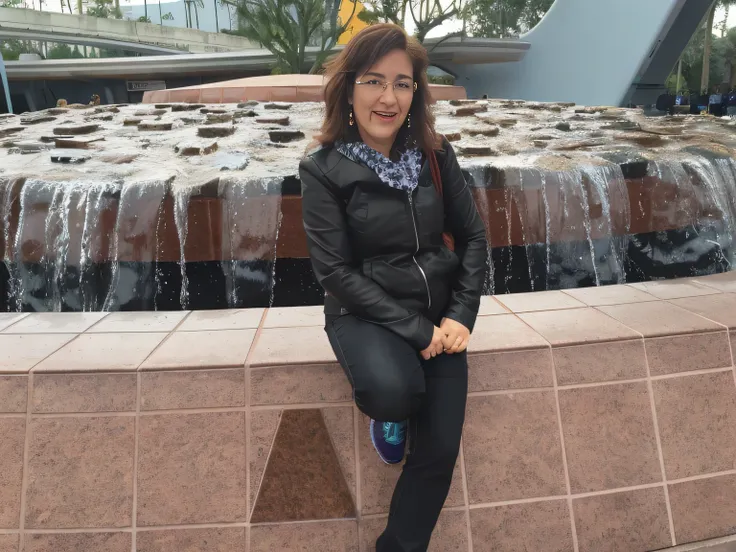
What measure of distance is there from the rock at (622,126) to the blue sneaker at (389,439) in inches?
166

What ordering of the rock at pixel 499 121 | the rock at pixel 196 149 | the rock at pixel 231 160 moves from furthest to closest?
1. the rock at pixel 499 121
2. the rock at pixel 196 149
3. the rock at pixel 231 160

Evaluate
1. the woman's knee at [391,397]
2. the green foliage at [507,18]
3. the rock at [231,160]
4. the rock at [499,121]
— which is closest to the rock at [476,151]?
the rock at [231,160]

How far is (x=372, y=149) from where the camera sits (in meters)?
1.61

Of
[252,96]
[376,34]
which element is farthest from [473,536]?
[252,96]

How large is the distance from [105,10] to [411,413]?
52.0 metres

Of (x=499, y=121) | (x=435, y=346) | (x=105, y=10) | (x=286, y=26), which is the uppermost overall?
(x=105, y=10)

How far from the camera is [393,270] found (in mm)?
1576

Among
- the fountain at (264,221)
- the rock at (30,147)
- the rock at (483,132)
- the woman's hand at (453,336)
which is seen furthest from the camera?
the rock at (483,132)

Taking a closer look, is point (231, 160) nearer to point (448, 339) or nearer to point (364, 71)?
point (364, 71)

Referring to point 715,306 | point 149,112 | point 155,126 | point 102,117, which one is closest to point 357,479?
point 715,306

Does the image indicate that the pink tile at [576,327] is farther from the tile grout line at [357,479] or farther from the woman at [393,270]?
the tile grout line at [357,479]

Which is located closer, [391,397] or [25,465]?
[391,397]

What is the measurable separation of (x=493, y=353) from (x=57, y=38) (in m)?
37.5

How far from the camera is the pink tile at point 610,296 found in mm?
2141
